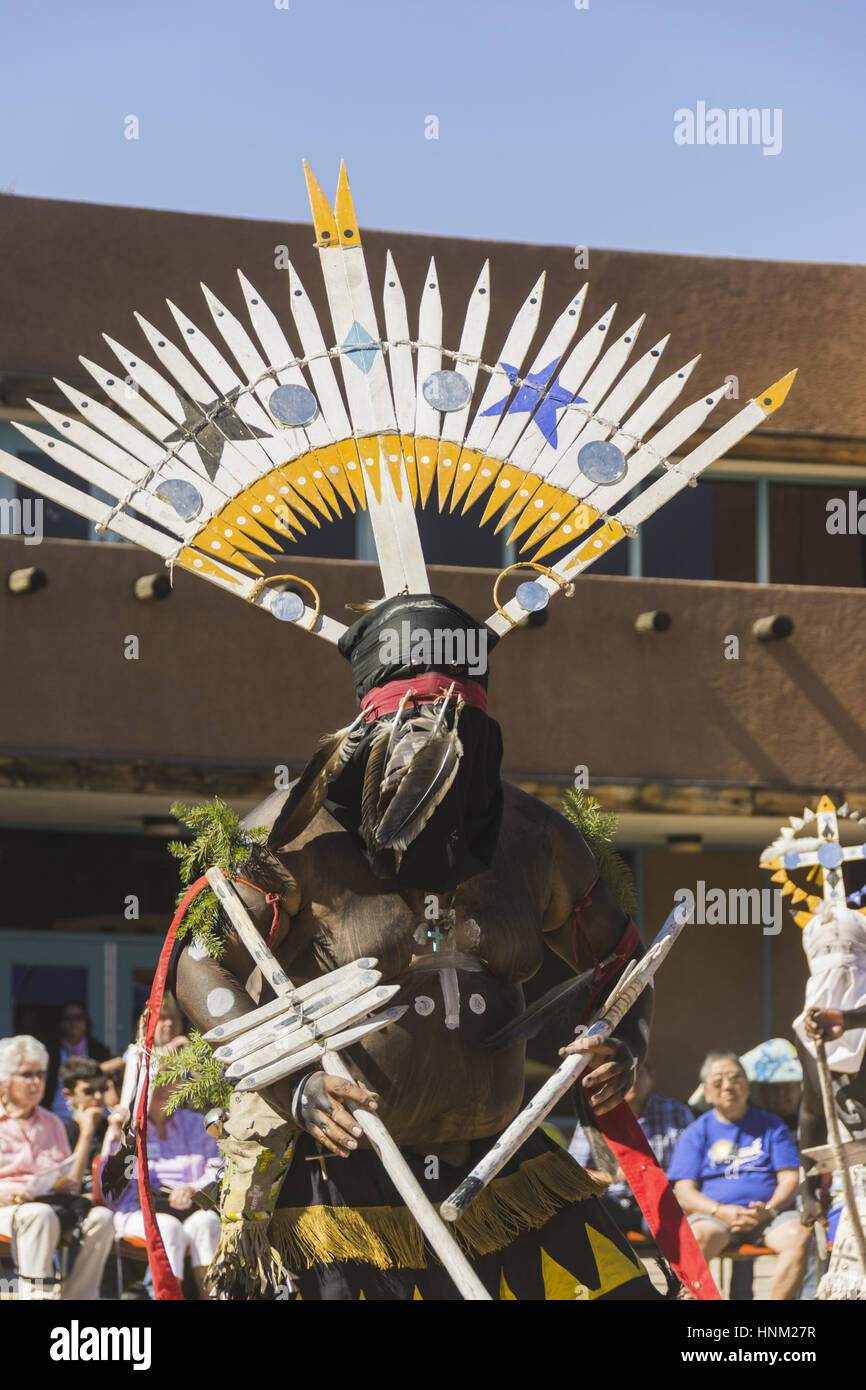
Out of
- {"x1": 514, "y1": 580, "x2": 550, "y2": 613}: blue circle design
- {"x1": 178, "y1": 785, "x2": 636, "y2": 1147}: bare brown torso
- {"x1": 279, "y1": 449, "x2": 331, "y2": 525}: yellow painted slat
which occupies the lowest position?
{"x1": 178, "y1": 785, "x2": 636, "y2": 1147}: bare brown torso

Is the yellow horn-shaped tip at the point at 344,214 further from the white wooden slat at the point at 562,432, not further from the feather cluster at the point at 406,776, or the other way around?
the feather cluster at the point at 406,776

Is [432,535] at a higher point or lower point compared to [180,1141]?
higher

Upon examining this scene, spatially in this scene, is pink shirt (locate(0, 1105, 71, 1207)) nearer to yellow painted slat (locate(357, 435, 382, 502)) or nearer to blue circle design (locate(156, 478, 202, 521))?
blue circle design (locate(156, 478, 202, 521))

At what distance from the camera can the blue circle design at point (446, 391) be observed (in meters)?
4.00

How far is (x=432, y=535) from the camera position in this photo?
1006cm

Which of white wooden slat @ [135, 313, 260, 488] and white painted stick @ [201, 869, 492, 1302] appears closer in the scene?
white painted stick @ [201, 869, 492, 1302]

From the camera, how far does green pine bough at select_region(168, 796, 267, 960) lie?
3.64 metres

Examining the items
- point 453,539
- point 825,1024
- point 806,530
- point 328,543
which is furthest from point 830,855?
point 806,530

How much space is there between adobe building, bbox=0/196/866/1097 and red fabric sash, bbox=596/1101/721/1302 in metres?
5.59

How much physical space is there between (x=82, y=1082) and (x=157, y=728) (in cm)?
282

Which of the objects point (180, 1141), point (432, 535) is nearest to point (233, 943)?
point (180, 1141)

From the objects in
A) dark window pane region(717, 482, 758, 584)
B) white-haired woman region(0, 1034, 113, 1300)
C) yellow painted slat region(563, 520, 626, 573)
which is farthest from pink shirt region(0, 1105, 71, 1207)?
dark window pane region(717, 482, 758, 584)
